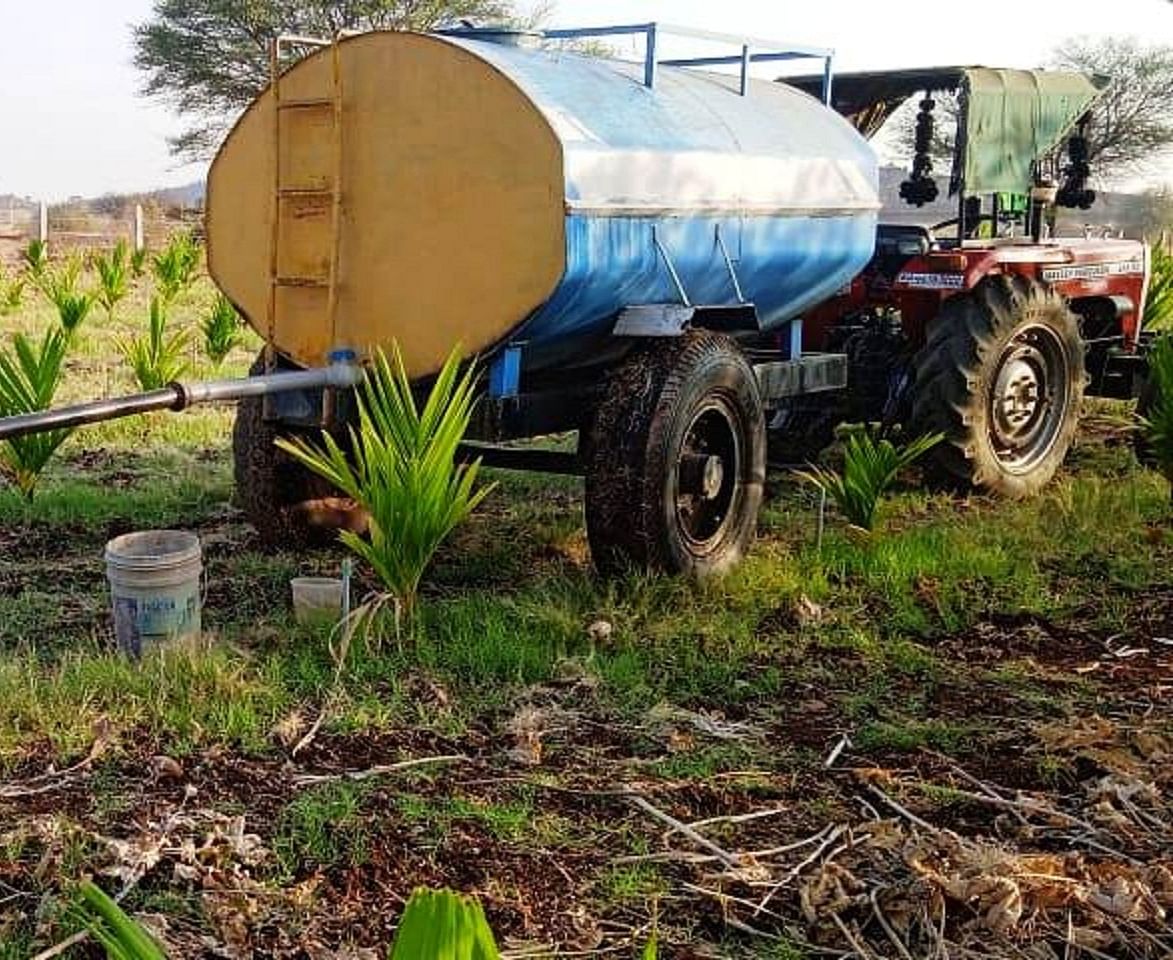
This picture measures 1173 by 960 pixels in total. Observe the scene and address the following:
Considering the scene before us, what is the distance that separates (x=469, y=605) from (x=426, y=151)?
59.3 inches

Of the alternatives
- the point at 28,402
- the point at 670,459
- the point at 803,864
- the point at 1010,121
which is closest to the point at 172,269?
the point at 28,402

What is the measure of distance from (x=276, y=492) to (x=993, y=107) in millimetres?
3708

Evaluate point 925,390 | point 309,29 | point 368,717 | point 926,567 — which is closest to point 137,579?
point 368,717

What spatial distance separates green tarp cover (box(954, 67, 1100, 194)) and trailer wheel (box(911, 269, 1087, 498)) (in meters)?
0.52

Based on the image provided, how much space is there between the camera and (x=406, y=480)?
169 inches

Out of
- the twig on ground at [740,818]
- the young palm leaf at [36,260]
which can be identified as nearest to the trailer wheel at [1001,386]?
the twig on ground at [740,818]

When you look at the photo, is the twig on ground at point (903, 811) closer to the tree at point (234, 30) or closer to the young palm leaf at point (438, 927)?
the young palm leaf at point (438, 927)

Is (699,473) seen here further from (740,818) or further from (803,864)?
(803,864)

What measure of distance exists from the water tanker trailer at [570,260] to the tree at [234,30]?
92.0 feet

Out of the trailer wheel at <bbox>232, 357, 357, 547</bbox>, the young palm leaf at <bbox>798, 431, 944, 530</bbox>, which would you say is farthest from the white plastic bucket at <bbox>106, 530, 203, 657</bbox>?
the young palm leaf at <bbox>798, 431, 944, 530</bbox>

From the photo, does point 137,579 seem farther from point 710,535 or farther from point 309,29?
point 309,29

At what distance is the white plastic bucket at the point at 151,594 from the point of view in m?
4.20

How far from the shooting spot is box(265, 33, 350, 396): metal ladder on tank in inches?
192

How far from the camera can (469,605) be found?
15.6 ft
